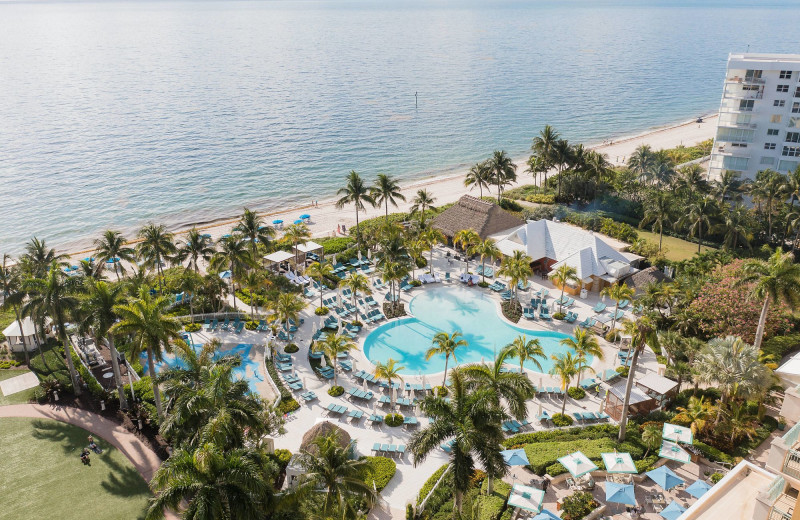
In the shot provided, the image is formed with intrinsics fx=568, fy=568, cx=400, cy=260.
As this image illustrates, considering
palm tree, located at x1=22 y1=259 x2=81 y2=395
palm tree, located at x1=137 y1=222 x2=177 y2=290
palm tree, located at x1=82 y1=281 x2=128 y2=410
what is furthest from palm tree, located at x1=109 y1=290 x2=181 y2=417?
palm tree, located at x1=137 y1=222 x2=177 y2=290

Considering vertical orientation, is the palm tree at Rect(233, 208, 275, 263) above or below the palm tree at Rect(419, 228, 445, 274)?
above

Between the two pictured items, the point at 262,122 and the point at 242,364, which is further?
the point at 262,122

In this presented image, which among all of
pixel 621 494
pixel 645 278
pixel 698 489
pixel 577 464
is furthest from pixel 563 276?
pixel 621 494

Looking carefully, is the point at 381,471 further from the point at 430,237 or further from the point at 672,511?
the point at 430,237

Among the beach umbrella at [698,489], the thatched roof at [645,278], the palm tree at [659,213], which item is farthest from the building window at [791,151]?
the beach umbrella at [698,489]

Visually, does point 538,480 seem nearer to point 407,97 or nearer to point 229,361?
point 229,361

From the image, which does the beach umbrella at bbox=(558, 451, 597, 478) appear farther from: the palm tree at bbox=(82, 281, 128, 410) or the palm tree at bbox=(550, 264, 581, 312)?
the palm tree at bbox=(82, 281, 128, 410)
